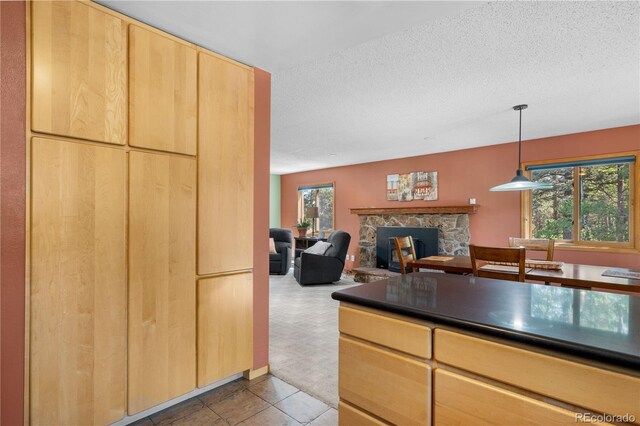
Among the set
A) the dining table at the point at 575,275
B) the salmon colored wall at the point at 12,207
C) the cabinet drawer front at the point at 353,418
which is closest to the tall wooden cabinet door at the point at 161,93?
the salmon colored wall at the point at 12,207

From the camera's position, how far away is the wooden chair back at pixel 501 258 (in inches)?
94.2

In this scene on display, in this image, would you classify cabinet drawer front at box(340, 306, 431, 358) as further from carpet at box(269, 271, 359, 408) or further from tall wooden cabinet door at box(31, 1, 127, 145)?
tall wooden cabinet door at box(31, 1, 127, 145)

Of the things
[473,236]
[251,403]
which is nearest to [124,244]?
[251,403]

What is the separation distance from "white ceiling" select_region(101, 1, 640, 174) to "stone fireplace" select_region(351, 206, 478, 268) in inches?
64.4

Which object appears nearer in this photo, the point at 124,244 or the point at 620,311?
the point at 620,311

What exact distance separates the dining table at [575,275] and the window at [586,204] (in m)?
1.76

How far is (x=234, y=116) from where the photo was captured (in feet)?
7.38

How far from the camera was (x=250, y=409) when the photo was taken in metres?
1.97

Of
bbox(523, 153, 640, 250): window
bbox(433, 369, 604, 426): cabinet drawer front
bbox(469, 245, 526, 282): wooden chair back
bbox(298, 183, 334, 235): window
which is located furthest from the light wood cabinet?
bbox(298, 183, 334, 235): window

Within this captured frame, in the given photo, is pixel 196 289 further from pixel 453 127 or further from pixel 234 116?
pixel 453 127

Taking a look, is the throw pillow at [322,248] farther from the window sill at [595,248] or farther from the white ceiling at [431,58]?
the window sill at [595,248]

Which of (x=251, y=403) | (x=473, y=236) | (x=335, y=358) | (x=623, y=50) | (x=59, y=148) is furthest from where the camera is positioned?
(x=473, y=236)

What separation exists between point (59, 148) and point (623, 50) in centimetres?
347

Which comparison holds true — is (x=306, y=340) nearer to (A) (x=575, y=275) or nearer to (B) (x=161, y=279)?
(B) (x=161, y=279)
